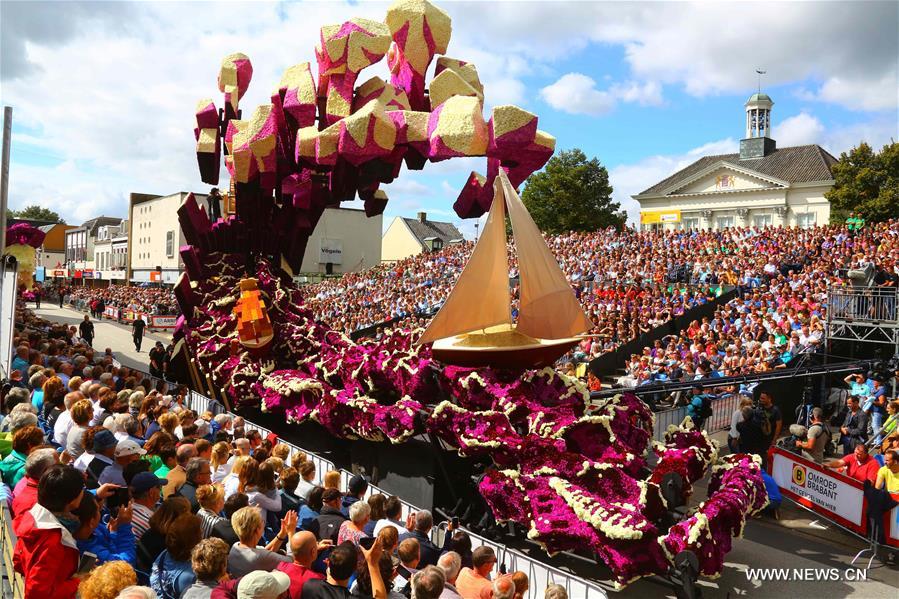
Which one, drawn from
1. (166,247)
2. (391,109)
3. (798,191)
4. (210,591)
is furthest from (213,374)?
(798,191)

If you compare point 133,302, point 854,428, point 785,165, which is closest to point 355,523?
point 854,428

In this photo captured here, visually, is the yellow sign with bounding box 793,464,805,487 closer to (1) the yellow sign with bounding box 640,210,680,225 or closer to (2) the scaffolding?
(2) the scaffolding

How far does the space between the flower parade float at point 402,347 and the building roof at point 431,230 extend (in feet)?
158

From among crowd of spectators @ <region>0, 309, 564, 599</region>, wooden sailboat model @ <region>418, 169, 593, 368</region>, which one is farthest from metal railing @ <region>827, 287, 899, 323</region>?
crowd of spectators @ <region>0, 309, 564, 599</region>

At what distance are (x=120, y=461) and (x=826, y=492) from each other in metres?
8.44

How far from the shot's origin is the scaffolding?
13742mm

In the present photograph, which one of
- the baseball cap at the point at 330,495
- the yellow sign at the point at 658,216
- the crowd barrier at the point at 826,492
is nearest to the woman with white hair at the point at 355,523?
the baseball cap at the point at 330,495

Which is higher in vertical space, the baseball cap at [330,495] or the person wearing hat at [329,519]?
the baseball cap at [330,495]

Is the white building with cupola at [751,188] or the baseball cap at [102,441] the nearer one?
the baseball cap at [102,441]

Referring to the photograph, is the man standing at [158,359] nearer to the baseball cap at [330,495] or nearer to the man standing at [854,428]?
the baseball cap at [330,495]

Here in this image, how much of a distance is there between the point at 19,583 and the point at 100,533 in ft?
1.78

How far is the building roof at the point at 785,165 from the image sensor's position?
156 feet

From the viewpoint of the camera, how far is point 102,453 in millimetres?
5328

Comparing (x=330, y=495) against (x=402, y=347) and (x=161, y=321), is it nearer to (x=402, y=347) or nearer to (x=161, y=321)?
(x=402, y=347)
